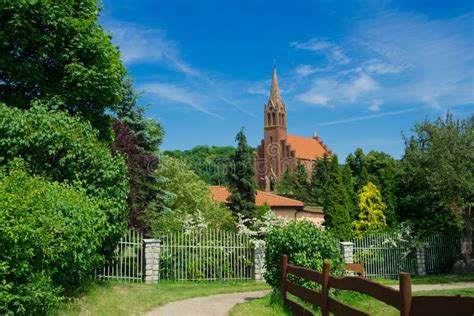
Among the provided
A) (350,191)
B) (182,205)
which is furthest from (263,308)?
(350,191)

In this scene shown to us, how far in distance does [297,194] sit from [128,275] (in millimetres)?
49584

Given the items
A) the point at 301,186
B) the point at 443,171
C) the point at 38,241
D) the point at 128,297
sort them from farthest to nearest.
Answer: the point at 301,186 → the point at 443,171 → the point at 128,297 → the point at 38,241

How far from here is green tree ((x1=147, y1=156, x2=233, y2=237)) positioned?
2136cm

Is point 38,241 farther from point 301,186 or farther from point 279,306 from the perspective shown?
point 301,186

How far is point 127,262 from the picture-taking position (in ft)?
55.8

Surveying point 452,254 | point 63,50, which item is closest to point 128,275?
point 63,50

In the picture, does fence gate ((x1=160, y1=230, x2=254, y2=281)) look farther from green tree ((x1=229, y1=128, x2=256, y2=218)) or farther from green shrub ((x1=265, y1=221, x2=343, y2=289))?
green tree ((x1=229, y1=128, x2=256, y2=218))

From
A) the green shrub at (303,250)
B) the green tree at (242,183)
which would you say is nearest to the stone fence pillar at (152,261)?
the green shrub at (303,250)

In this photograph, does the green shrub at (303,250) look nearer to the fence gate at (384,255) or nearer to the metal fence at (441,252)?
the fence gate at (384,255)

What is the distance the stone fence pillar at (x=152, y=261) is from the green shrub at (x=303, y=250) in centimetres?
582

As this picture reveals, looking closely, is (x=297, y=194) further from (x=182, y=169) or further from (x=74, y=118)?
(x=74, y=118)

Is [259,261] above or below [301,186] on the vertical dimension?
below

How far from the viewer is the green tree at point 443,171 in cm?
2158

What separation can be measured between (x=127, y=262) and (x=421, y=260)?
13.8 m
